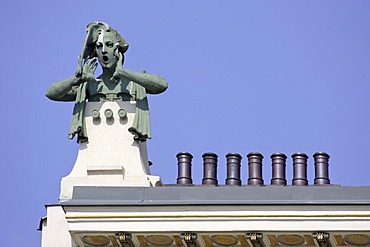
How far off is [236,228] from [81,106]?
6.26m

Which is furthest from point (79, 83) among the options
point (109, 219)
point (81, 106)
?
point (109, 219)

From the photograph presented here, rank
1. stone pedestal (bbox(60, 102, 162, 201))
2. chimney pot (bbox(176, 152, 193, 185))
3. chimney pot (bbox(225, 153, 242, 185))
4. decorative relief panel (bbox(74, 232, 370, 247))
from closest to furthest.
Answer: decorative relief panel (bbox(74, 232, 370, 247)), stone pedestal (bbox(60, 102, 162, 201)), chimney pot (bbox(225, 153, 242, 185)), chimney pot (bbox(176, 152, 193, 185))

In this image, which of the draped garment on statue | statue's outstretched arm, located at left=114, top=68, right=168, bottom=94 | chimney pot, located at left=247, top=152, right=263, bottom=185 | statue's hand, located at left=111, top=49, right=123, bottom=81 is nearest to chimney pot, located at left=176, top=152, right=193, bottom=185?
chimney pot, located at left=247, top=152, right=263, bottom=185

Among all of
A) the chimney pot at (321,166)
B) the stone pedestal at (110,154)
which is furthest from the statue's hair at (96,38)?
the chimney pot at (321,166)

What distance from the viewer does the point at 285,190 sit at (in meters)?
47.2

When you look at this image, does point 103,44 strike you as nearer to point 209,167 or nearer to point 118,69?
point 118,69

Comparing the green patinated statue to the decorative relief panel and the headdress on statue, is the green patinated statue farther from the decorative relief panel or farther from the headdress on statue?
the decorative relief panel

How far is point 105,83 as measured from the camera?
165 ft

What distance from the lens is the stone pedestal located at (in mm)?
48781

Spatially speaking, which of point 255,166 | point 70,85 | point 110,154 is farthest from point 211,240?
point 70,85

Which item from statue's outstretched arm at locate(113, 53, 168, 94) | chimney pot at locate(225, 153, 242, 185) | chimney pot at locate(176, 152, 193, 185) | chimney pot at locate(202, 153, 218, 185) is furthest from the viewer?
chimney pot at locate(176, 152, 193, 185)

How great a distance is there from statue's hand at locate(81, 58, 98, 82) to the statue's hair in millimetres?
269

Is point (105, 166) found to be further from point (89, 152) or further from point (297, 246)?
point (297, 246)

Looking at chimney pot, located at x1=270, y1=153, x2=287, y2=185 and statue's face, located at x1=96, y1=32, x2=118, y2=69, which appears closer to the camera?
statue's face, located at x1=96, y1=32, x2=118, y2=69
